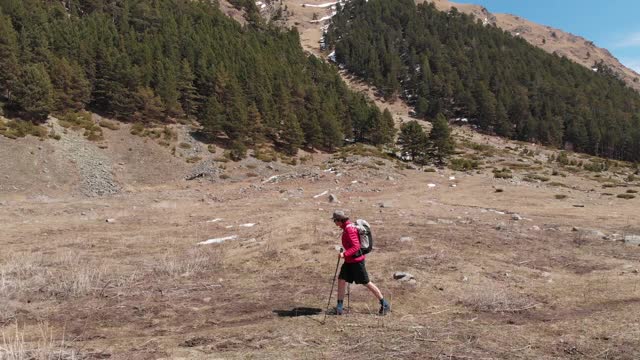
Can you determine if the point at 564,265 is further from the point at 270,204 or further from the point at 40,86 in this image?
the point at 40,86

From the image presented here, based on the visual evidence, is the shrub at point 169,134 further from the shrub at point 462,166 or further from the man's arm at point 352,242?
the man's arm at point 352,242

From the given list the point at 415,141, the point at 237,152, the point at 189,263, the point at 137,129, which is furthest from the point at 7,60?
the point at 415,141

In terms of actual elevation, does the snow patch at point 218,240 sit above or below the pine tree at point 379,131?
below

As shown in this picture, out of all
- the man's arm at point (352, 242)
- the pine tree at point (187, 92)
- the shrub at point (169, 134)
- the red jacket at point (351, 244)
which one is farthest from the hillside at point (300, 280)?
the pine tree at point (187, 92)

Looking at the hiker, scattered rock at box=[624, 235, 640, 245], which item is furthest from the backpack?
scattered rock at box=[624, 235, 640, 245]

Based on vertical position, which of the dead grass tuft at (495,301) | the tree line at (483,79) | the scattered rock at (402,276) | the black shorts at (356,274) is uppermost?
the tree line at (483,79)

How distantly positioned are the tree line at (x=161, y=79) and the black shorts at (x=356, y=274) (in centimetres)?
3929

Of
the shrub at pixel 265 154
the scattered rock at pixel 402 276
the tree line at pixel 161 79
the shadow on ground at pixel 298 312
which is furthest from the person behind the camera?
the shrub at pixel 265 154

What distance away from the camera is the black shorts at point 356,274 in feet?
28.0

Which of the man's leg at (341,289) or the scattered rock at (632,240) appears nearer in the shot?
the man's leg at (341,289)

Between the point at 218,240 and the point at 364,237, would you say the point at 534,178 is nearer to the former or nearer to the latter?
the point at 218,240

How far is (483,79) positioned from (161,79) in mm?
99626

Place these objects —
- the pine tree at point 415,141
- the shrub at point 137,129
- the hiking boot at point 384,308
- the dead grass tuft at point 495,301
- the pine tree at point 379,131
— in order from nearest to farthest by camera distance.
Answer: the hiking boot at point 384,308 < the dead grass tuft at point 495,301 < the shrub at point 137,129 < the pine tree at point 415,141 < the pine tree at point 379,131

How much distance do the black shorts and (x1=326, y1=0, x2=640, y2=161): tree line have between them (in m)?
108
